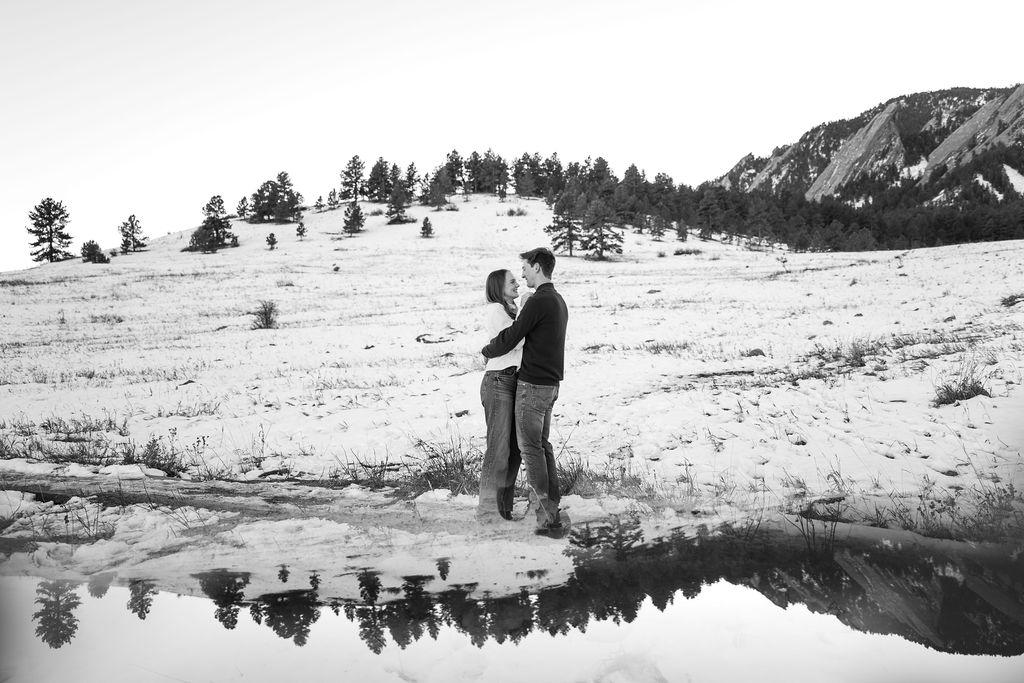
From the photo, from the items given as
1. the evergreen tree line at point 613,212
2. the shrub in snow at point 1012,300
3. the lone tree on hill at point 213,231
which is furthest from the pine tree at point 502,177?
the shrub in snow at point 1012,300

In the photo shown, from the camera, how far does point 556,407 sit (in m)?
10.0

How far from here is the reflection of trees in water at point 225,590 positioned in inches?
139

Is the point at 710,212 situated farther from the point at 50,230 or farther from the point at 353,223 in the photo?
the point at 50,230

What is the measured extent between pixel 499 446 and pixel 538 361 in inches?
38.5

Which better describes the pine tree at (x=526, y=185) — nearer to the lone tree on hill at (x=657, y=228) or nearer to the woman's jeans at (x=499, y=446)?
the lone tree on hill at (x=657, y=228)

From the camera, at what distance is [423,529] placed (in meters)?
5.03

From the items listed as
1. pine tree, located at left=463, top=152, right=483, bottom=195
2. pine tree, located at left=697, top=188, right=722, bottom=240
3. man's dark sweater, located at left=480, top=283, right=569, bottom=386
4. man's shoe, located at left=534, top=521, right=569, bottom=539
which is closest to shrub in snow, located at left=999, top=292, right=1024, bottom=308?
man's dark sweater, located at left=480, top=283, right=569, bottom=386

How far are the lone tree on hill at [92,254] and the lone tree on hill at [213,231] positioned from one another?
1021 centimetres

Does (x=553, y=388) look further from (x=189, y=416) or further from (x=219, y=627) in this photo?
(x=189, y=416)

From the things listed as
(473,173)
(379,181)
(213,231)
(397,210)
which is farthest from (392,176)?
(213,231)

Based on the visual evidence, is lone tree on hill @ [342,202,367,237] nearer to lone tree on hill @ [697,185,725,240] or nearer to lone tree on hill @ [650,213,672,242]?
lone tree on hill @ [650,213,672,242]

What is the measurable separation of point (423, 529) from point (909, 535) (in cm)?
422

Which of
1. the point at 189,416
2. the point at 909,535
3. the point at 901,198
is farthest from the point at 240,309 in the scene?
the point at 901,198

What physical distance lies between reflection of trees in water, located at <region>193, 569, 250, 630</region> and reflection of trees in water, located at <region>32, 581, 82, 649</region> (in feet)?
2.44
